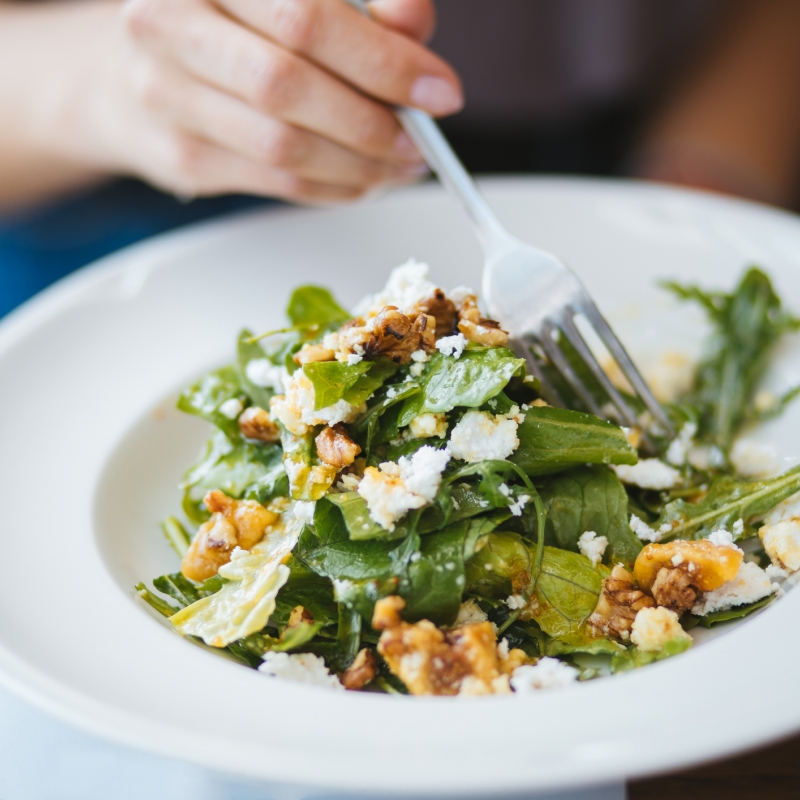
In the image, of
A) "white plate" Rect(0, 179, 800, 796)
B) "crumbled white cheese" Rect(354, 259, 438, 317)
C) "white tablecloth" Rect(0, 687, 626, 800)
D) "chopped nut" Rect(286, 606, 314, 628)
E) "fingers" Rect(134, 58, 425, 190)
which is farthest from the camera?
"fingers" Rect(134, 58, 425, 190)

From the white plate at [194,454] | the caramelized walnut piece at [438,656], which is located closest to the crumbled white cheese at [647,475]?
the white plate at [194,454]

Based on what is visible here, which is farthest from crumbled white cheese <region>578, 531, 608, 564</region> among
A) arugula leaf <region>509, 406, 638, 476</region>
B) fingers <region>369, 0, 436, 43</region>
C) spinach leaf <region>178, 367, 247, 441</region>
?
fingers <region>369, 0, 436, 43</region>

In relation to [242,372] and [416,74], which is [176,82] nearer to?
[416,74]

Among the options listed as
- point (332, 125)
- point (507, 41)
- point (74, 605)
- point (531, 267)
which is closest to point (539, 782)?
point (74, 605)

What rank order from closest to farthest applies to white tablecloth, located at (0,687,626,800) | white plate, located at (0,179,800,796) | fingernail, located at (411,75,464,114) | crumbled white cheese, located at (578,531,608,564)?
1. white plate, located at (0,179,800,796)
2. white tablecloth, located at (0,687,626,800)
3. crumbled white cheese, located at (578,531,608,564)
4. fingernail, located at (411,75,464,114)

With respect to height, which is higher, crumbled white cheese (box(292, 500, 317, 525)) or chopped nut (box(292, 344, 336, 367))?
chopped nut (box(292, 344, 336, 367))

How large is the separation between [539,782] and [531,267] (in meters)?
1.30

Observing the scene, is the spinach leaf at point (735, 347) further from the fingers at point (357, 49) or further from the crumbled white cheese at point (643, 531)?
the fingers at point (357, 49)

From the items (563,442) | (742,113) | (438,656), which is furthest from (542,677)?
(742,113)

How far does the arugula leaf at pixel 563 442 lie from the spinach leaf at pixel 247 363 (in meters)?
0.61

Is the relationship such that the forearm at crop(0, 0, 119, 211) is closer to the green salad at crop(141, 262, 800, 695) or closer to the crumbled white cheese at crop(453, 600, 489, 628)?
the green salad at crop(141, 262, 800, 695)

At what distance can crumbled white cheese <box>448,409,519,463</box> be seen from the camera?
1528mm

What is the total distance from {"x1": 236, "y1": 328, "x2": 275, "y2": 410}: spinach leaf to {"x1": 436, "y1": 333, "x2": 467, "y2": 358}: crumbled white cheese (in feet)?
1.56

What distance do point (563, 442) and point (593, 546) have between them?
0.70 feet
